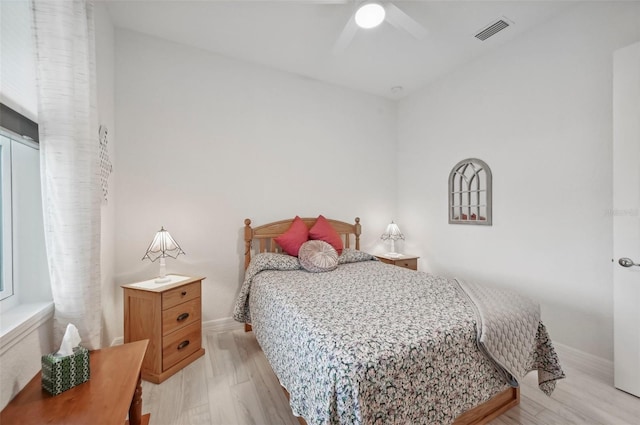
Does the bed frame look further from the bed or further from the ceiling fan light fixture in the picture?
the ceiling fan light fixture

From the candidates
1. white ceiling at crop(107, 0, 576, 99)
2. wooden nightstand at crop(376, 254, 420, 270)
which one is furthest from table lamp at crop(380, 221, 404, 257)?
white ceiling at crop(107, 0, 576, 99)

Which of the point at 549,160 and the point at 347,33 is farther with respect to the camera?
the point at 549,160

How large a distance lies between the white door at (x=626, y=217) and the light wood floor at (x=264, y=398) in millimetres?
218

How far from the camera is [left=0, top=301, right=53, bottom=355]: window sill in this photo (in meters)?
0.96

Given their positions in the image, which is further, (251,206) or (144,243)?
(251,206)

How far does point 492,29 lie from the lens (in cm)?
248

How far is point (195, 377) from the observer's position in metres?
2.02

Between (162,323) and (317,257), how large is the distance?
4.48 ft

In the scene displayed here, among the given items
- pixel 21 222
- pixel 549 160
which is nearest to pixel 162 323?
pixel 21 222

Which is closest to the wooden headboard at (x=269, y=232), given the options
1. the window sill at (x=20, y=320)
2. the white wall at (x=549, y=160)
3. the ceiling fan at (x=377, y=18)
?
the white wall at (x=549, y=160)

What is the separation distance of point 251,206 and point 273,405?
6.23 ft

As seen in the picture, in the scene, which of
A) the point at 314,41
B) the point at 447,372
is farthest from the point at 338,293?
the point at 314,41

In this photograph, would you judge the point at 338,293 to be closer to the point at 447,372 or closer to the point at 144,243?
the point at 447,372

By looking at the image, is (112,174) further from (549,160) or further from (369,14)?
(549,160)
